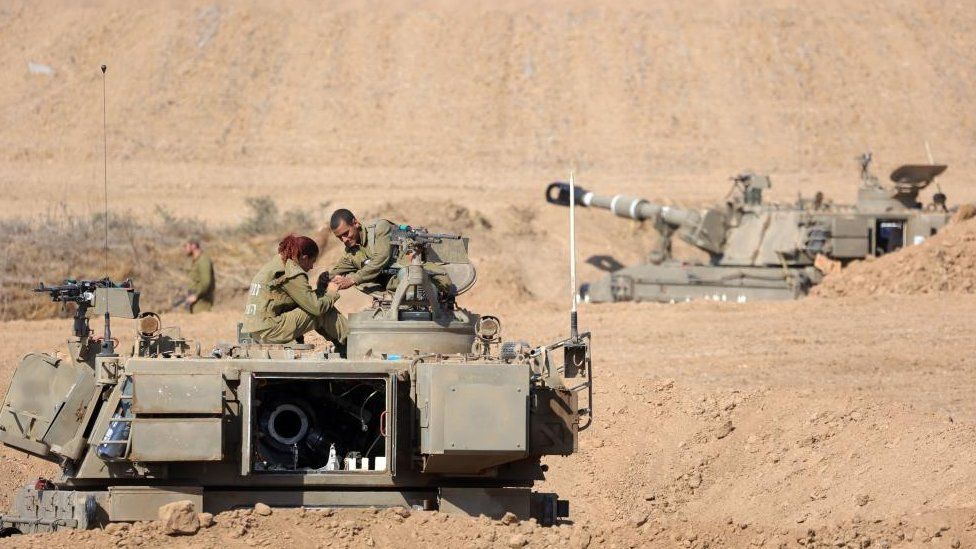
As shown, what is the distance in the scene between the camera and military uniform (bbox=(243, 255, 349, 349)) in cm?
1073

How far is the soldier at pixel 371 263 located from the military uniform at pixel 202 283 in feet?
33.6

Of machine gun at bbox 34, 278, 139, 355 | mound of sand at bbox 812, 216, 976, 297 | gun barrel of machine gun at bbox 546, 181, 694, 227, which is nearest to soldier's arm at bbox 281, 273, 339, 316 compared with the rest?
machine gun at bbox 34, 278, 139, 355

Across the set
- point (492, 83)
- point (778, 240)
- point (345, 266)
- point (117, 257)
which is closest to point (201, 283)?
point (117, 257)

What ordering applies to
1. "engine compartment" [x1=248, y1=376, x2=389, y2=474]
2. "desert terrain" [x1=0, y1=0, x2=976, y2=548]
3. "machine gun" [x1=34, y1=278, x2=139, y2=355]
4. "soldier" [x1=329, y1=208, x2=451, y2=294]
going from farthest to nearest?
"desert terrain" [x1=0, y1=0, x2=976, y2=548] < "soldier" [x1=329, y1=208, x2=451, y2=294] < "machine gun" [x1=34, y1=278, x2=139, y2=355] < "engine compartment" [x1=248, y1=376, x2=389, y2=474]

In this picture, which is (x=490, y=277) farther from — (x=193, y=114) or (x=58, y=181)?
(x=193, y=114)

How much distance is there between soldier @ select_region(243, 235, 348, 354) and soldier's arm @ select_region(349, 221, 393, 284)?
0.31m

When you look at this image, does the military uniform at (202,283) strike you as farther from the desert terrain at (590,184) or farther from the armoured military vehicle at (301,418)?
the armoured military vehicle at (301,418)

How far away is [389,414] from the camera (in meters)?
9.49

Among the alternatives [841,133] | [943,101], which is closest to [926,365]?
[841,133]

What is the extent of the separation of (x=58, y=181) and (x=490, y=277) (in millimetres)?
19840

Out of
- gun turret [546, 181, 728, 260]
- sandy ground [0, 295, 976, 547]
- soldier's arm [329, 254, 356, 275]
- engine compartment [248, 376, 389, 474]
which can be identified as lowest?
sandy ground [0, 295, 976, 547]

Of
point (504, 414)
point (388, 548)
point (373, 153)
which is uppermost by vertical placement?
point (373, 153)

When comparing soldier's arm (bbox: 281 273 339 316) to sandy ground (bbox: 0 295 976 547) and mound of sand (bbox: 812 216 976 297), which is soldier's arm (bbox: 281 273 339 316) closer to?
sandy ground (bbox: 0 295 976 547)

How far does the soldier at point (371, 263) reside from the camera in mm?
11008
